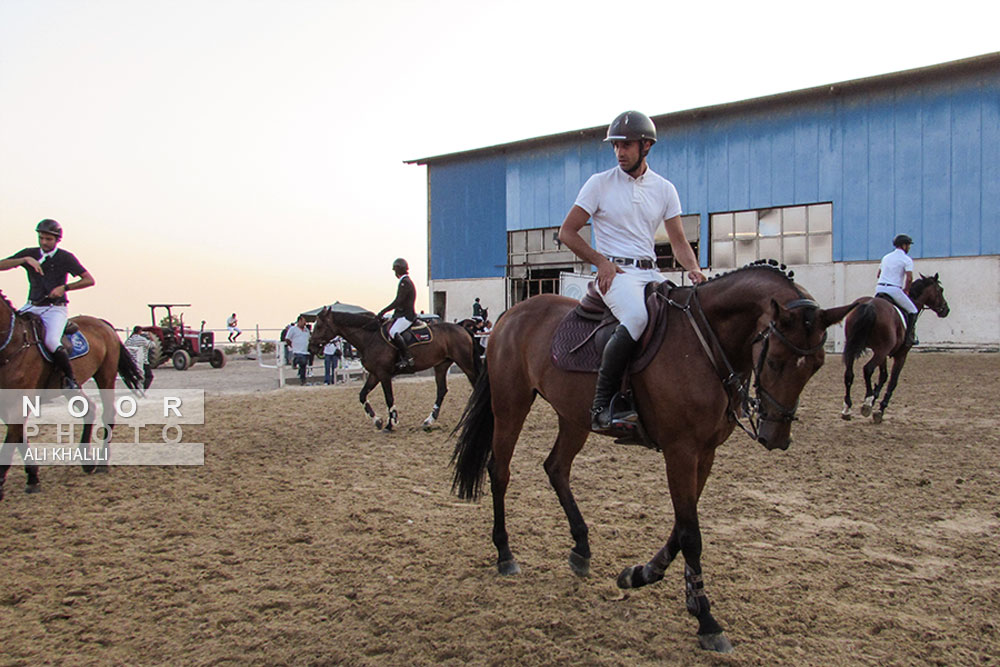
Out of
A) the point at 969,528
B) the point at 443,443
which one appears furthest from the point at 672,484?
the point at 443,443

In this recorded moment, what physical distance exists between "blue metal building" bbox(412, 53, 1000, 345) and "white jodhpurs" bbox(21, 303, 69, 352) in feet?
79.7

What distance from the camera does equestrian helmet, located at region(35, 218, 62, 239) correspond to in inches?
256

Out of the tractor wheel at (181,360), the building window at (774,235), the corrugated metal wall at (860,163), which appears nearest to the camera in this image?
the corrugated metal wall at (860,163)

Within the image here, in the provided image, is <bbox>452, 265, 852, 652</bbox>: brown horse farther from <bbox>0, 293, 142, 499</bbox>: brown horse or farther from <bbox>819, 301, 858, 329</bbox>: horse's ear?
<bbox>0, 293, 142, 499</bbox>: brown horse

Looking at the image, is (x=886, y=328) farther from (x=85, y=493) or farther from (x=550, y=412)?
(x=85, y=493)

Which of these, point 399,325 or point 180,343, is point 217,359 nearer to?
point 180,343

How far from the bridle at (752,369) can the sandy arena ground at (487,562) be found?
3.52ft

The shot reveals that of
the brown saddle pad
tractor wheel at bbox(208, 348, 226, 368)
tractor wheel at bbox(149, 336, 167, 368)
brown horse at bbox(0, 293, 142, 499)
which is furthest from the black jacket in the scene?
tractor wheel at bbox(208, 348, 226, 368)

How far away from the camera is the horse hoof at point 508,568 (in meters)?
3.97

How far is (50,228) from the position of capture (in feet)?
21.5

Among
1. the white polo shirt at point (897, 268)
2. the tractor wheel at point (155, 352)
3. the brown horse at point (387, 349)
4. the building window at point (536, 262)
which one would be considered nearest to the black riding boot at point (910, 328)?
the white polo shirt at point (897, 268)

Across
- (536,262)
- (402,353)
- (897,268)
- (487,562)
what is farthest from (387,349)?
(536,262)

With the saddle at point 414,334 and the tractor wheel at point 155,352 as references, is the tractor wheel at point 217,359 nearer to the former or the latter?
the tractor wheel at point 155,352

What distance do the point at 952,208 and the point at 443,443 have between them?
23044 mm
